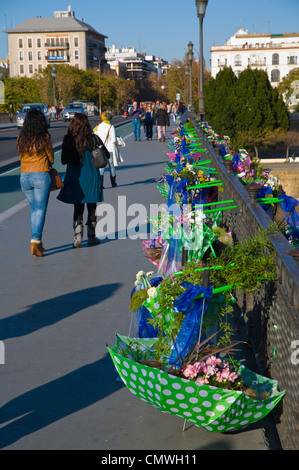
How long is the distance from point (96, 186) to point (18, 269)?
1629 mm

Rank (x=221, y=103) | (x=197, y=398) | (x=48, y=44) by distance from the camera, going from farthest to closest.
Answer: (x=48, y=44)
(x=221, y=103)
(x=197, y=398)

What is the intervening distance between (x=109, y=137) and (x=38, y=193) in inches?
240

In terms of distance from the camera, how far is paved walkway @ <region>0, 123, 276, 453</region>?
3641mm

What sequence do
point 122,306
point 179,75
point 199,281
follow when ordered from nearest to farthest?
1. point 199,281
2. point 122,306
3. point 179,75

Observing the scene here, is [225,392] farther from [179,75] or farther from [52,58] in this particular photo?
[52,58]

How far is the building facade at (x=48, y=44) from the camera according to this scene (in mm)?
153375

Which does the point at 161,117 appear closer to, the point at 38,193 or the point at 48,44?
the point at 38,193

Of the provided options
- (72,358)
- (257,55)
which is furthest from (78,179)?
(257,55)

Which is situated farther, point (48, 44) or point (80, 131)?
point (48, 44)

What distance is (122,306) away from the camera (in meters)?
6.11

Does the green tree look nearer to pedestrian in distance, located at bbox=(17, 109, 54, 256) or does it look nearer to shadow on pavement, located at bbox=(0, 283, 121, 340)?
pedestrian in distance, located at bbox=(17, 109, 54, 256)

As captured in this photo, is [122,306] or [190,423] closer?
[190,423]

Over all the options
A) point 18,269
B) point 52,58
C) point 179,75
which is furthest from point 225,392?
point 52,58

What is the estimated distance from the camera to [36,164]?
8.12 meters
